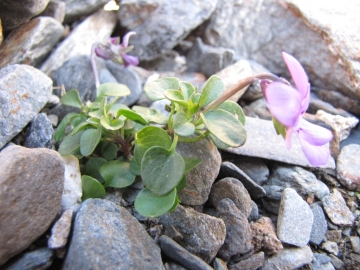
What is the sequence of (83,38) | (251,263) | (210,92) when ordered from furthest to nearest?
1. (83,38)
2. (210,92)
3. (251,263)

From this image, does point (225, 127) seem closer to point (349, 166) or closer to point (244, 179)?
point (244, 179)

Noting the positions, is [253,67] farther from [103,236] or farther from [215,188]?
[103,236]

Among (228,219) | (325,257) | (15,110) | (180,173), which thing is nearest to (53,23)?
(15,110)

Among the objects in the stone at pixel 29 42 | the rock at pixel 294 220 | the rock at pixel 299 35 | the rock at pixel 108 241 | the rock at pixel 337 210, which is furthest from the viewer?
the rock at pixel 299 35

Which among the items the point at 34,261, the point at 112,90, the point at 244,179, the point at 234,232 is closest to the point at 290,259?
the point at 234,232

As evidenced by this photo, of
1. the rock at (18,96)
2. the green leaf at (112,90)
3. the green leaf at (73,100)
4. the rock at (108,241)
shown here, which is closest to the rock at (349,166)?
the rock at (108,241)

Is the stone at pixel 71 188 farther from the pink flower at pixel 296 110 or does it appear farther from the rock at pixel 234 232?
the pink flower at pixel 296 110
